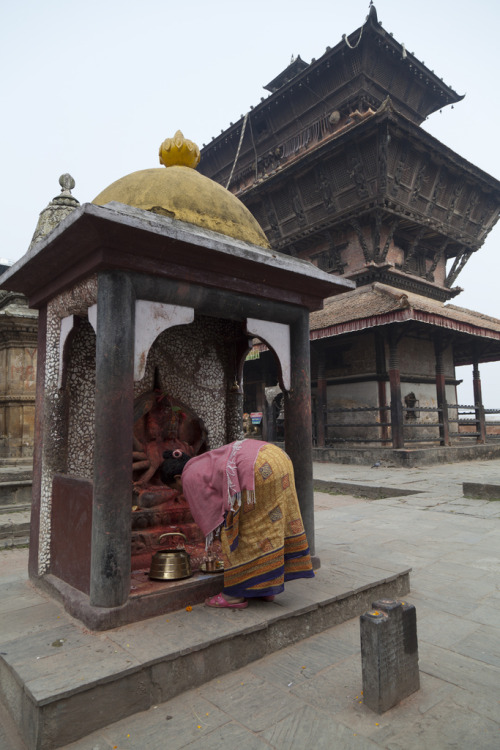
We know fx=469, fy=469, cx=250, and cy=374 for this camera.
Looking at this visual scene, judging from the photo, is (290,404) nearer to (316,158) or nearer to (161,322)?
(161,322)

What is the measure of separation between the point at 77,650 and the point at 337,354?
45.2 ft

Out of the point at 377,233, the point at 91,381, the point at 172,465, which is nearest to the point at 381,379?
the point at 377,233

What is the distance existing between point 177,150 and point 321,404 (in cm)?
1139

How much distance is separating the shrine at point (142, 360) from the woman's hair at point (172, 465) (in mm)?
103

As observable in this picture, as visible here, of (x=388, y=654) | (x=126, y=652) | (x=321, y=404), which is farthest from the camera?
(x=321, y=404)

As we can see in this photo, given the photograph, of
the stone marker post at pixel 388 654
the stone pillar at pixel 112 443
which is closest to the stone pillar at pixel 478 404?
the stone marker post at pixel 388 654

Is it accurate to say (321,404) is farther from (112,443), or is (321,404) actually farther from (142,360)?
(112,443)

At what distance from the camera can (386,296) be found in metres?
13.7

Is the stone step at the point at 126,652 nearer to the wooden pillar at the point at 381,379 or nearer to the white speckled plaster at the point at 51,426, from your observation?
the white speckled plaster at the point at 51,426

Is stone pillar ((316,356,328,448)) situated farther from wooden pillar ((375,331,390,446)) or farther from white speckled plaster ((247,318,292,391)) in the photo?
white speckled plaster ((247,318,292,391))

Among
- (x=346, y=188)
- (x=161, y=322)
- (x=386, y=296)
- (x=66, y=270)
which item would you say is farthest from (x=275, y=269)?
(x=346, y=188)

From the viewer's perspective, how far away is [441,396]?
47.8 ft

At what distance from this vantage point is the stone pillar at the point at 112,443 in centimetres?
278

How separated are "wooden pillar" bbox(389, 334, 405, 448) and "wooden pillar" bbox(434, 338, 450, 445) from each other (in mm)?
1768
